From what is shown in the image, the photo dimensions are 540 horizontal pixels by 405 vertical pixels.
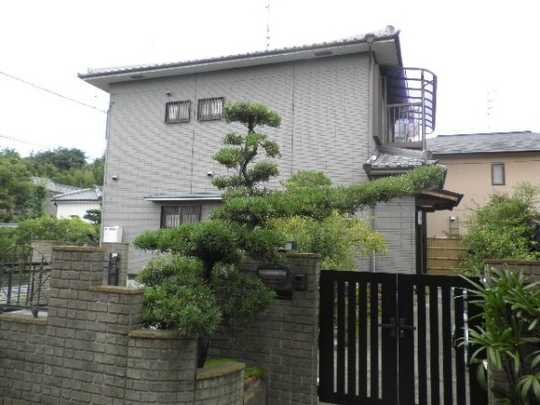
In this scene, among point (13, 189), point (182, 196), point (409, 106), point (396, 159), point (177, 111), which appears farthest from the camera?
point (13, 189)

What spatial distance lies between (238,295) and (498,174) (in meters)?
15.7

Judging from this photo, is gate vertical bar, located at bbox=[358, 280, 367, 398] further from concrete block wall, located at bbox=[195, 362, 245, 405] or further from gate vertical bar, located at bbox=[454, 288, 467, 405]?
concrete block wall, located at bbox=[195, 362, 245, 405]

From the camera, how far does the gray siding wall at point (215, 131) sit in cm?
902

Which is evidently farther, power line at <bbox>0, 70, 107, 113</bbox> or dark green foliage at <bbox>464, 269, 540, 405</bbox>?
power line at <bbox>0, 70, 107, 113</bbox>

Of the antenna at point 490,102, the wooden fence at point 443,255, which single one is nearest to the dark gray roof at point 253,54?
the wooden fence at point 443,255

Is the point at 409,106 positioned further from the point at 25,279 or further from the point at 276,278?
the point at 25,279

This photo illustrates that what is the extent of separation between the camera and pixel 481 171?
1587cm

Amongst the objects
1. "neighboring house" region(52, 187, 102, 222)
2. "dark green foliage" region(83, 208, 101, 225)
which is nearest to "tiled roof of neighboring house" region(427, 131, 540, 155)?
"dark green foliage" region(83, 208, 101, 225)

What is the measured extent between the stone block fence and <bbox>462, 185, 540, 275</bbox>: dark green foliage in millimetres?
5998

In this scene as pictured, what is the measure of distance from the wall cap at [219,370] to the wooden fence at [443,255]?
9.01 metres

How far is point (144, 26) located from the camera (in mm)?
11906

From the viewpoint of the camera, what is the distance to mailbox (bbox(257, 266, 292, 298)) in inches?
150

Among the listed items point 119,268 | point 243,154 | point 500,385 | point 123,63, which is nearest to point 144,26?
point 123,63

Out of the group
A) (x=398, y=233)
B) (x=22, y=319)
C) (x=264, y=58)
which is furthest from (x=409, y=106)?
(x=22, y=319)
